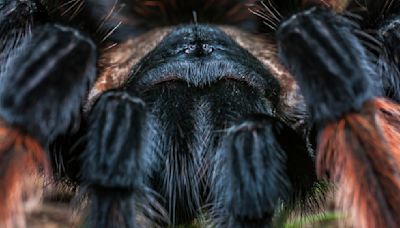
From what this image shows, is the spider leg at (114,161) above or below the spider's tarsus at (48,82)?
below

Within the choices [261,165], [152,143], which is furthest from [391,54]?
[152,143]

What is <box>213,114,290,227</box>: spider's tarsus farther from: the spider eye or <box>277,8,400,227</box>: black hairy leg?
the spider eye

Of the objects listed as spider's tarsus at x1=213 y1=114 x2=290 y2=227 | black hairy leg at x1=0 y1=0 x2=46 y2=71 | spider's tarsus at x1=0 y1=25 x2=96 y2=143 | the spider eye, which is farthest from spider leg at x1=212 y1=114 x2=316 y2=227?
black hairy leg at x1=0 y1=0 x2=46 y2=71

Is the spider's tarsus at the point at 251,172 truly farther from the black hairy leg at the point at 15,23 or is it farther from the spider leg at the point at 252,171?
the black hairy leg at the point at 15,23

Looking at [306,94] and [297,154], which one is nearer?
[306,94]

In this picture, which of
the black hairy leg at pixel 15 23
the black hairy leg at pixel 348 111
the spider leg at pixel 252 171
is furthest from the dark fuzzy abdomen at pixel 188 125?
the black hairy leg at pixel 15 23

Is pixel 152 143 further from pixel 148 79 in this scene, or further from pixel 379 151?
pixel 379 151

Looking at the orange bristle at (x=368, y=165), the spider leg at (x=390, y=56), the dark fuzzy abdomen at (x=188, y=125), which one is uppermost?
the spider leg at (x=390, y=56)
